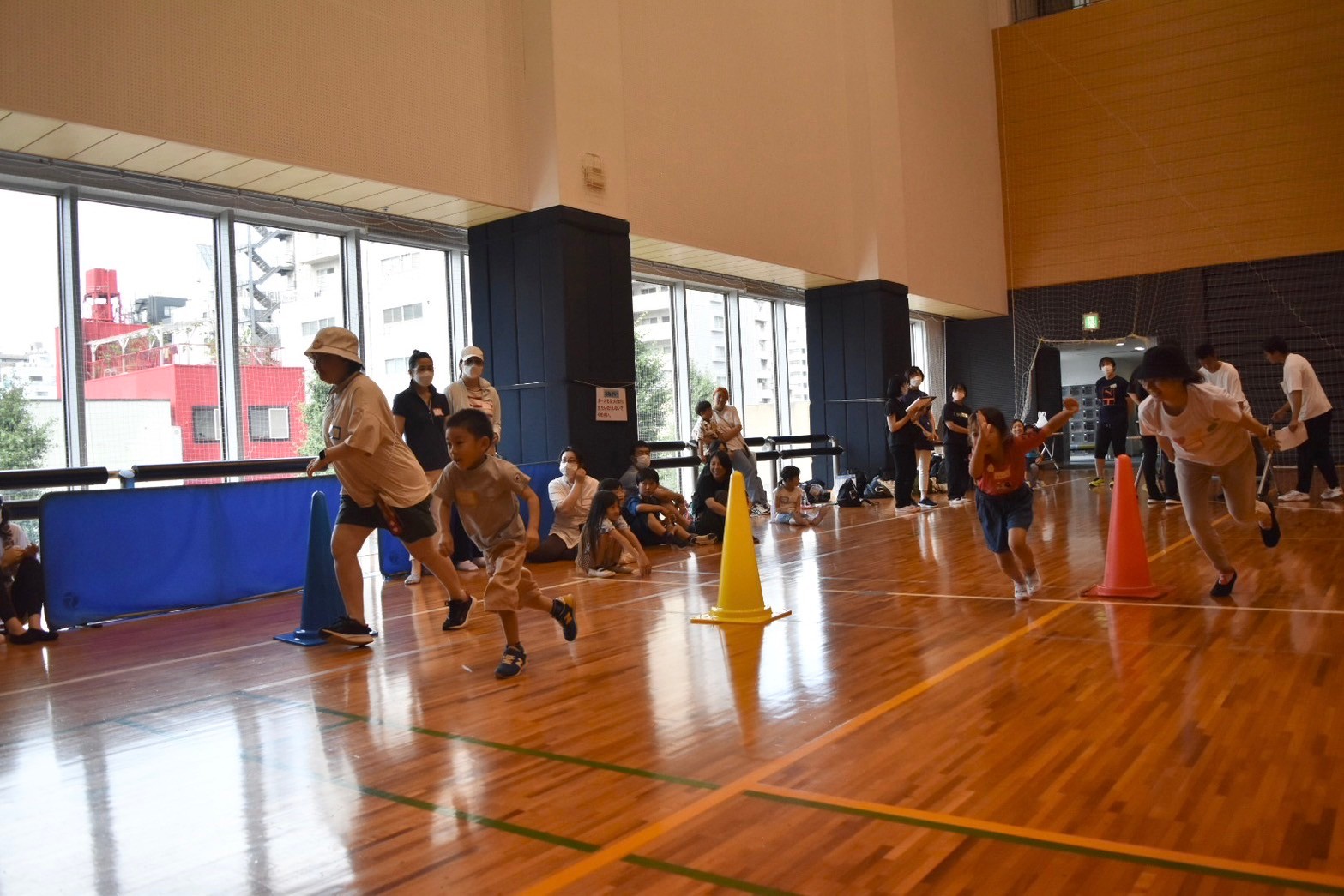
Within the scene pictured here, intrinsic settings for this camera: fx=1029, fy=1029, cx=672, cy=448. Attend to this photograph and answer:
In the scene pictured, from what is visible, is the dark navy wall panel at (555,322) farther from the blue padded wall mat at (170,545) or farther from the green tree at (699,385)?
the green tree at (699,385)

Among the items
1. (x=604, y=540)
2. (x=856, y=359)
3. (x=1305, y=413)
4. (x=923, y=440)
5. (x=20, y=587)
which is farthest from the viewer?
(x=856, y=359)

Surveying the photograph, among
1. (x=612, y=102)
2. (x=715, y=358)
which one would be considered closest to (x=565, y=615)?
(x=612, y=102)

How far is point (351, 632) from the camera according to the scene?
5.81m

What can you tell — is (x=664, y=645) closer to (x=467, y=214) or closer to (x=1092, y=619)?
(x=1092, y=619)

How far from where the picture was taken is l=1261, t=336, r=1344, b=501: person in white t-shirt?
10.0 metres

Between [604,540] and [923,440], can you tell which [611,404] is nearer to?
[604,540]

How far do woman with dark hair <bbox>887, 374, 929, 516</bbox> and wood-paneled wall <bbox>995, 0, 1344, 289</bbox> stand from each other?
857 cm

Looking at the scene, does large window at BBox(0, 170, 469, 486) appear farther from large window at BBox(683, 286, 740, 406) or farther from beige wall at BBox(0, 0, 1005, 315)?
large window at BBox(683, 286, 740, 406)

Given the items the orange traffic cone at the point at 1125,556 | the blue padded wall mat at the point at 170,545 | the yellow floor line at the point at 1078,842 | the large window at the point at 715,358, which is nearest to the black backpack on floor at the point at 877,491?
the large window at the point at 715,358

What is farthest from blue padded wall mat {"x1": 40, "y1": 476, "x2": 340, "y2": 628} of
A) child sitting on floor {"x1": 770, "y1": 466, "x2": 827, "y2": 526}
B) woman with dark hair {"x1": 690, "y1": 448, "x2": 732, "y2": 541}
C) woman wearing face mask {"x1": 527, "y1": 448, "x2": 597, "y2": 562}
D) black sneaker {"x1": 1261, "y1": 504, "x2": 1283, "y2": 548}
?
black sneaker {"x1": 1261, "y1": 504, "x2": 1283, "y2": 548}

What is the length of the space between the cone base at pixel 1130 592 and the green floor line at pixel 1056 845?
3.79 metres

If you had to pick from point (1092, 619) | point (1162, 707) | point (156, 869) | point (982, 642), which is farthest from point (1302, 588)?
point (156, 869)

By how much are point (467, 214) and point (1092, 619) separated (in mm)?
7155

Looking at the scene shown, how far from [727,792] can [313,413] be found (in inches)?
303
